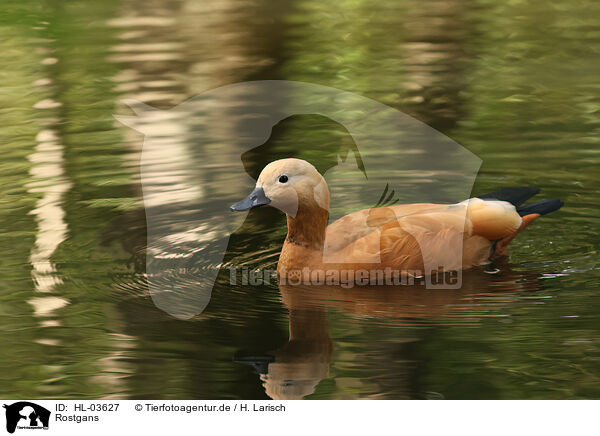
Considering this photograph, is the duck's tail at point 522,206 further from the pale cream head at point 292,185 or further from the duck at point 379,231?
the pale cream head at point 292,185

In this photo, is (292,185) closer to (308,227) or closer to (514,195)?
(308,227)

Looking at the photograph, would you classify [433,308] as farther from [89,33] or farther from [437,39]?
[89,33]

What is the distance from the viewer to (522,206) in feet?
26.5

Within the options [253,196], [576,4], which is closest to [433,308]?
[253,196]

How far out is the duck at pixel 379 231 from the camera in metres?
7.26

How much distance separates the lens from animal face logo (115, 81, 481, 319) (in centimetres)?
770

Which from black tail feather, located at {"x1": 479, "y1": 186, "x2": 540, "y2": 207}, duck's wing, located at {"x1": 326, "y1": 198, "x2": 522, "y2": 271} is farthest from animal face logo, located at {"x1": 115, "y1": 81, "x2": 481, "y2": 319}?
black tail feather, located at {"x1": 479, "y1": 186, "x2": 540, "y2": 207}

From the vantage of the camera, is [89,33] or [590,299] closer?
[590,299]

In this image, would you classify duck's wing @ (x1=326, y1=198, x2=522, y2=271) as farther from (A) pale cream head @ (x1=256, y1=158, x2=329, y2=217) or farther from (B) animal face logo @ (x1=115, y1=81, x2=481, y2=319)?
(A) pale cream head @ (x1=256, y1=158, x2=329, y2=217)

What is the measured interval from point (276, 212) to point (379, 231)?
1.68 meters

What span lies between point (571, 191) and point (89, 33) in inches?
369

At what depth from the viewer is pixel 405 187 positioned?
9.27 meters

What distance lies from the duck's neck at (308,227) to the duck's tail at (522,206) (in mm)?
1524
